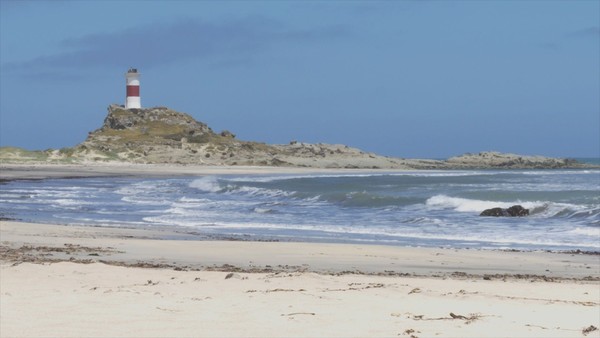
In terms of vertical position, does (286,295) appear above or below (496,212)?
above

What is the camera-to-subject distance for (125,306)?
21.4 ft

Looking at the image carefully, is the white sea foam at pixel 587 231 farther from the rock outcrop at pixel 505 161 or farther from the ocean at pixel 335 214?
the rock outcrop at pixel 505 161

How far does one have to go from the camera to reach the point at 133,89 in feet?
272

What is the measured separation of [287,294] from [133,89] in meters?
77.8

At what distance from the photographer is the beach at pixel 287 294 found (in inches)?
232

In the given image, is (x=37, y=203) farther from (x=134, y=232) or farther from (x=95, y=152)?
(x=95, y=152)

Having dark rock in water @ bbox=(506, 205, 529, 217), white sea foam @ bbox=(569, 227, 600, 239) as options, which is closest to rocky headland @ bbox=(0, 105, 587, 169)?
dark rock in water @ bbox=(506, 205, 529, 217)

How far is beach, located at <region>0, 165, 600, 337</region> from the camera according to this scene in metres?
5.90

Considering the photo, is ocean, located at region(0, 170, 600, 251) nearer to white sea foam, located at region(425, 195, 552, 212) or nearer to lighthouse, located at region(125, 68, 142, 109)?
white sea foam, located at region(425, 195, 552, 212)

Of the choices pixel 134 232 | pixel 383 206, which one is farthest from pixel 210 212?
pixel 134 232

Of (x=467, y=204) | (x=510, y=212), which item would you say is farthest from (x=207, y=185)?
(x=510, y=212)

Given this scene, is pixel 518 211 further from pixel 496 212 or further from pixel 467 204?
pixel 467 204

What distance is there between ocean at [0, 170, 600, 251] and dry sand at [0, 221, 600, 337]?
4.26 metres

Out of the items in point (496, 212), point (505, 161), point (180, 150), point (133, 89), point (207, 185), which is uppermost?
point (133, 89)
